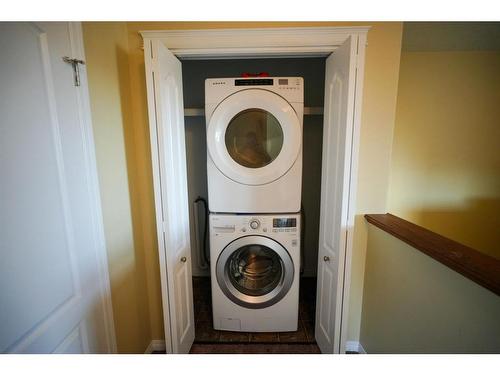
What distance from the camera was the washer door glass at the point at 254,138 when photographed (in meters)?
1.26

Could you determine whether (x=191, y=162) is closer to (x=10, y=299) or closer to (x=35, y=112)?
(x=35, y=112)

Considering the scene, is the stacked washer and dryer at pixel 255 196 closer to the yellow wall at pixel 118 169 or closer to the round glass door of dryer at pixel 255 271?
the round glass door of dryer at pixel 255 271

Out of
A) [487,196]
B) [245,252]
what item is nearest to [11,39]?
[245,252]

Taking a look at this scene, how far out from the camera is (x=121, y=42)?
1.08 meters

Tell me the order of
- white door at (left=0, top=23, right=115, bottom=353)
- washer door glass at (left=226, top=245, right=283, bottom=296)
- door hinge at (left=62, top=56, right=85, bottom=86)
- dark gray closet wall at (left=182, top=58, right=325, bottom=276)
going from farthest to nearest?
1. dark gray closet wall at (left=182, top=58, right=325, bottom=276)
2. washer door glass at (left=226, top=245, right=283, bottom=296)
3. door hinge at (left=62, top=56, right=85, bottom=86)
4. white door at (left=0, top=23, right=115, bottom=353)

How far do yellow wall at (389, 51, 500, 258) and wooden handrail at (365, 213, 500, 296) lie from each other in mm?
1131

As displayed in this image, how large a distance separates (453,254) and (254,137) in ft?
3.67

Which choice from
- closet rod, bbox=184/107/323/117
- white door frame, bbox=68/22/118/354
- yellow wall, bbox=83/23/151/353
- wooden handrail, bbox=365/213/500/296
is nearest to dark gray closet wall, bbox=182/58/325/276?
closet rod, bbox=184/107/323/117

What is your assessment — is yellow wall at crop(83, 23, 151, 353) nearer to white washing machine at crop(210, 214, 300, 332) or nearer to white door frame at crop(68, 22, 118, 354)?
white door frame at crop(68, 22, 118, 354)

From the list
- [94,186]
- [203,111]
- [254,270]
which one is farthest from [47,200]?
[254,270]

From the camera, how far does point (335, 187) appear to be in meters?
1.11

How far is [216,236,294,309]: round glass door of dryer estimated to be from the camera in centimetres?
134

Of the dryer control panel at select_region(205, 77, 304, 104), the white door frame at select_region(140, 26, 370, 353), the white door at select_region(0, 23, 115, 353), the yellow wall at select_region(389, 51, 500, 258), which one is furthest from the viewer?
the yellow wall at select_region(389, 51, 500, 258)

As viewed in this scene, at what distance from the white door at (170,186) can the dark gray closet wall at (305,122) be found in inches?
32.4
